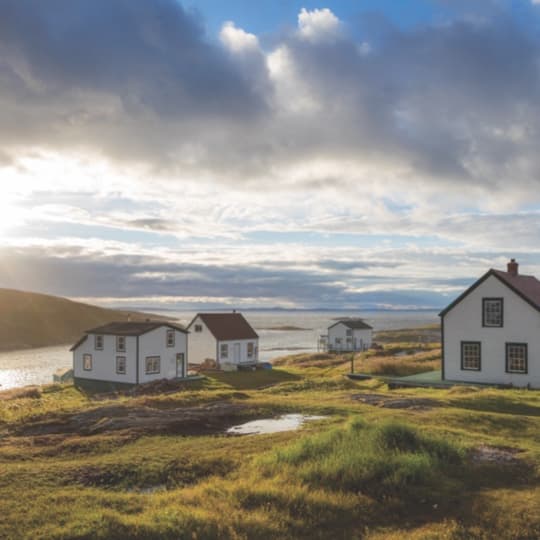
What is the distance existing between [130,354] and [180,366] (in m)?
5.34

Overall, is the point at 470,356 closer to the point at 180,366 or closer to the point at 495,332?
the point at 495,332

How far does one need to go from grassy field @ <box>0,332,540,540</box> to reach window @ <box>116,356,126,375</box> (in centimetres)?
2765

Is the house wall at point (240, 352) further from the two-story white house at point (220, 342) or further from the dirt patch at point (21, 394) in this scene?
the dirt patch at point (21, 394)

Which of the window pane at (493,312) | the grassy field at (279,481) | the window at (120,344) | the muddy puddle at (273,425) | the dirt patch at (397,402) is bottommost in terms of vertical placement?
the muddy puddle at (273,425)

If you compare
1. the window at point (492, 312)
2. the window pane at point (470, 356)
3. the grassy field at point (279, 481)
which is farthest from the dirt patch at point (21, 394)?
the window at point (492, 312)

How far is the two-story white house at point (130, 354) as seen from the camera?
47.6 metres

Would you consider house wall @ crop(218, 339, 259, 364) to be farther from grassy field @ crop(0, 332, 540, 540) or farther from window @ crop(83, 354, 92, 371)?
grassy field @ crop(0, 332, 540, 540)

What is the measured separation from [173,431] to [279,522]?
10.1m

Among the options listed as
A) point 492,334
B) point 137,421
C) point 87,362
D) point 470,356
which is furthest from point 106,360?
point 492,334

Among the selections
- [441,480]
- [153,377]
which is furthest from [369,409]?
[153,377]

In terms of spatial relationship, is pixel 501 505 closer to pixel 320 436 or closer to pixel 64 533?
pixel 320 436

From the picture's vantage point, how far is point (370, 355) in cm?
6312

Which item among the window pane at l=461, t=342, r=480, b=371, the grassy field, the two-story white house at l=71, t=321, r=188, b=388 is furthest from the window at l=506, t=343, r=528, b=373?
Result: the two-story white house at l=71, t=321, r=188, b=388

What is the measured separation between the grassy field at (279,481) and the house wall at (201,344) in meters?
40.9
